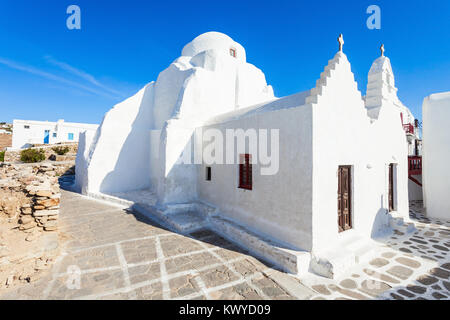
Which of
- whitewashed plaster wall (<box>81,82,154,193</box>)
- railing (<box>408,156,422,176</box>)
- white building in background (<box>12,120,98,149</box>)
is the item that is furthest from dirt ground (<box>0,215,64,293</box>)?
white building in background (<box>12,120,98,149</box>)

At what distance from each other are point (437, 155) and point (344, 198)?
640 centimetres

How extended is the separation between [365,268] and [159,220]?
5837 mm

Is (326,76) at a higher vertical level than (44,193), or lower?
higher

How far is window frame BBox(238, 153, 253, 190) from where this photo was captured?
19.0 ft

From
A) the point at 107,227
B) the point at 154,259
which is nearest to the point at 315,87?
the point at 154,259

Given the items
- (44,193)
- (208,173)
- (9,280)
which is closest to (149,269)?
(9,280)

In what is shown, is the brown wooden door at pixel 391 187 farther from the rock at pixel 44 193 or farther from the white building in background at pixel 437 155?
the rock at pixel 44 193

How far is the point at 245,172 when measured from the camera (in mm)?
5969

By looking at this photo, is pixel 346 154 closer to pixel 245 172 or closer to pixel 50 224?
pixel 245 172

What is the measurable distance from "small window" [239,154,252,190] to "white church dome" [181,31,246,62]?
894 centimetres

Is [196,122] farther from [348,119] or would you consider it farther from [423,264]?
[423,264]

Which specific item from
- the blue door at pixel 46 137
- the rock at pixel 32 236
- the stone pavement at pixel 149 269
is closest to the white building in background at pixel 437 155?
the stone pavement at pixel 149 269

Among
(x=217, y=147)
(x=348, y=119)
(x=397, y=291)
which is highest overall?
(x=348, y=119)

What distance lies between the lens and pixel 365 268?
419cm
